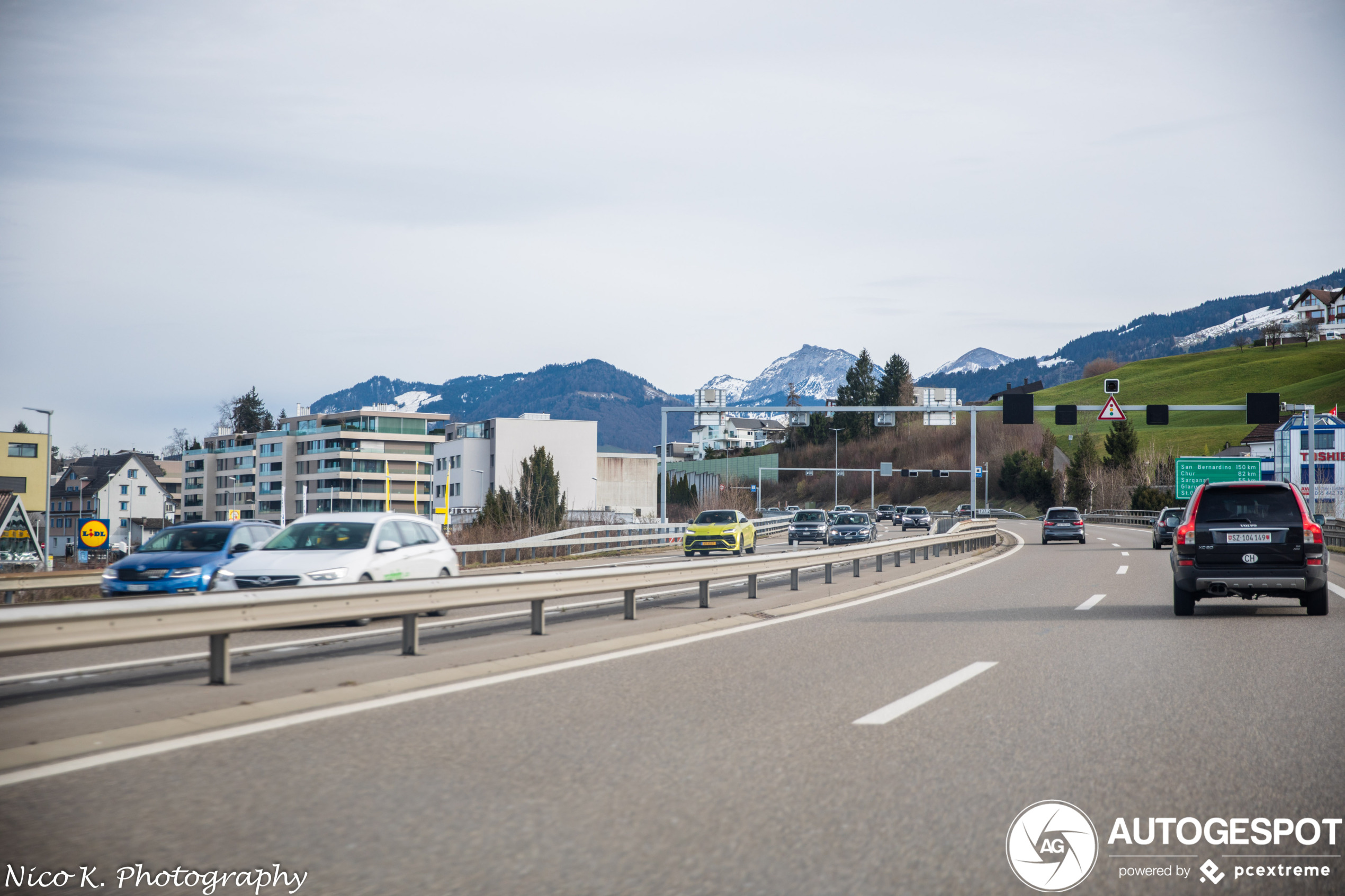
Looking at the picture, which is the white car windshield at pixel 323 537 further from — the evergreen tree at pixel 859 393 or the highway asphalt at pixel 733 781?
the evergreen tree at pixel 859 393

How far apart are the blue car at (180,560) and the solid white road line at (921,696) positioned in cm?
1085

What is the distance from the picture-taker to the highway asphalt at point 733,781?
431cm

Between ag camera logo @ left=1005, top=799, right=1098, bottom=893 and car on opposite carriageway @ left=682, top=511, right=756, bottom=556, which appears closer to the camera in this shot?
ag camera logo @ left=1005, top=799, right=1098, bottom=893

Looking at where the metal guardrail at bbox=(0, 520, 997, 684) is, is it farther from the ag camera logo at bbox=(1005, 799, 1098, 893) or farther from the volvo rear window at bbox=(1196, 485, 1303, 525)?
the volvo rear window at bbox=(1196, 485, 1303, 525)

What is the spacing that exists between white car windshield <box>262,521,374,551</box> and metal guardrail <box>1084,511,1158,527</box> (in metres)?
63.0

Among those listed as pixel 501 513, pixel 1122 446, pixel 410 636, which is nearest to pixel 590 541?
pixel 501 513

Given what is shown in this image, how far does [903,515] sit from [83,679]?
7237 cm

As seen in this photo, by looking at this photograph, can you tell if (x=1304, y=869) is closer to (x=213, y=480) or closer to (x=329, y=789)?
(x=329, y=789)

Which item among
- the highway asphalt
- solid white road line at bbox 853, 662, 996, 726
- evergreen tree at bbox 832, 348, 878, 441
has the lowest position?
solid white road line at bbox 853, 662, 996, 726

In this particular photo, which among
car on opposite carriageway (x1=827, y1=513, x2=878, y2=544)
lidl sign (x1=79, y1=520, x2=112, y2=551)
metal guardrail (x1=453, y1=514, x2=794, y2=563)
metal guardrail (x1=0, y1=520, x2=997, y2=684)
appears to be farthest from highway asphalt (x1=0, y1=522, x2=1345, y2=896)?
car on opposite carriageway (x1=827, y1=513, x2=878, y2=544)

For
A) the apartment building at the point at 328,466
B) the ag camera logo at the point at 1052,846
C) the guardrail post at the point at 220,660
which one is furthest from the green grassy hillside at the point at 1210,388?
the ag camera logo at the point at 1052,846

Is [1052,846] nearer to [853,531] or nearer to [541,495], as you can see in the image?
[853,531]

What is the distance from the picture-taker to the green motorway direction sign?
49.2 metres

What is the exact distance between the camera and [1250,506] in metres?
14.2
